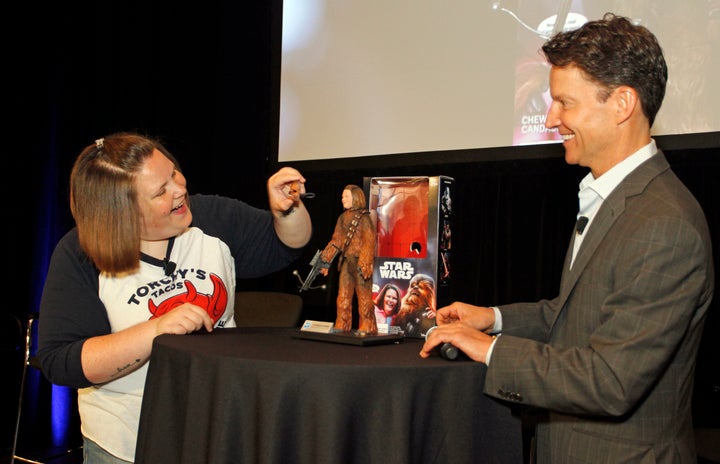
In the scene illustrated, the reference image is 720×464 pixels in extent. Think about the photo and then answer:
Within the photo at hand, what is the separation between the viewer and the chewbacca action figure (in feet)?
6.09

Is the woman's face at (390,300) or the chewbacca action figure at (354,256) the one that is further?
the woman's face at (390,300)

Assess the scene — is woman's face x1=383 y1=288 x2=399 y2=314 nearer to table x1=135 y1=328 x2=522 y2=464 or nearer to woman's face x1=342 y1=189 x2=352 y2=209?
woman's face x1=342 y1=189 x2=352 y2=209

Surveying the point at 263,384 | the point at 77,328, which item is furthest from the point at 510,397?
the point at 77,328

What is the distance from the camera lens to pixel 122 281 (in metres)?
1.71

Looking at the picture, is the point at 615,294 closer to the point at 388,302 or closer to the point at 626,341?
the point at 626,341

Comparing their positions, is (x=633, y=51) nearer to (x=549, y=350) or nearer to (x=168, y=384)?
(x=549, y=350)

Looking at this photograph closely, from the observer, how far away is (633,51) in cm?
143

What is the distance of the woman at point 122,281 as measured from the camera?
5.14 feet

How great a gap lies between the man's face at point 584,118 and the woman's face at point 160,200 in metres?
0.97

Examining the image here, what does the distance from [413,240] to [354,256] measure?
0.39 meters

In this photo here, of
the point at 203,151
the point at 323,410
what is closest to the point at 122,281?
the point at 323,410

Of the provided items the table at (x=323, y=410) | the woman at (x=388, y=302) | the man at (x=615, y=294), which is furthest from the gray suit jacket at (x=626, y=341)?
the woman at (x=388, y=302)

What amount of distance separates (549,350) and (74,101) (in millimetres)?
3857

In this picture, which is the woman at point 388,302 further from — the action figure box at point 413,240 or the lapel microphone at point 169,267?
the lapel microphone at point 169,267
